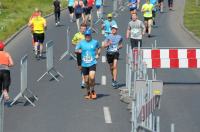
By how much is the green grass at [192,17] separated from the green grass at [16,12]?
948 cm

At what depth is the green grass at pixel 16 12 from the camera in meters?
39.3

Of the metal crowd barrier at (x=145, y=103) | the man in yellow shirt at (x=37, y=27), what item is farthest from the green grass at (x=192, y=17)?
the metal crowd barrier at (x=145, y=103)

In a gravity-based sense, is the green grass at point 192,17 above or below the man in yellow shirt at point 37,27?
below

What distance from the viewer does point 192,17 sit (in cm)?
4584

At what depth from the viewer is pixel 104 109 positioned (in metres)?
18.9

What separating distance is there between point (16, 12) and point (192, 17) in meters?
13.4

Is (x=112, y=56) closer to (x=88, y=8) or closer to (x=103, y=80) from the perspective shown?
(x=103, y=80)

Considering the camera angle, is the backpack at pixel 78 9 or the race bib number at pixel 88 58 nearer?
the race bib number at pixel 88 58

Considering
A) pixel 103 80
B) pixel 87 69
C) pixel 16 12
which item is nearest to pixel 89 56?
pixel 87 69

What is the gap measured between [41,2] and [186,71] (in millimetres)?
36611

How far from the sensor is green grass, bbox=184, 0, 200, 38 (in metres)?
39.4

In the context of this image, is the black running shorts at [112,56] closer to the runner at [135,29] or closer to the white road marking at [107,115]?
the white road marking at [107,115]

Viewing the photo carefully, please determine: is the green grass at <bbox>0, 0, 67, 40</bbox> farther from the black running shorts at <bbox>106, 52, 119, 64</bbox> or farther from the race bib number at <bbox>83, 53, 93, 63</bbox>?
the race bib number at <bbox>83, 53, 93, 63</bbox>

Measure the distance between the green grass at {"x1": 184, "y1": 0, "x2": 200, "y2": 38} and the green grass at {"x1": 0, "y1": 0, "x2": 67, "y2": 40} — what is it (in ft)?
31.1
